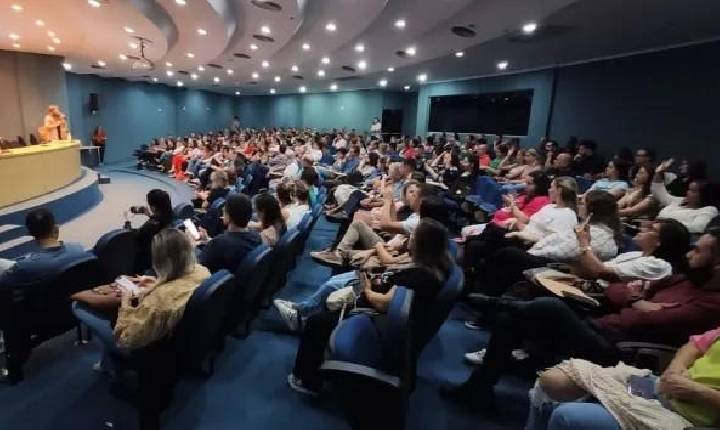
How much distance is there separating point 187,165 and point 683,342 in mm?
12531

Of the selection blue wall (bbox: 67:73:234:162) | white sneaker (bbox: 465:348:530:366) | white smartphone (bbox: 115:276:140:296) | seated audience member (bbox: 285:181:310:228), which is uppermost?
blue wall (bbox: 67:73:234:162)

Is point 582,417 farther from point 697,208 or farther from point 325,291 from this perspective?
point 697,208

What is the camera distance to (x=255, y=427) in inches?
95.0

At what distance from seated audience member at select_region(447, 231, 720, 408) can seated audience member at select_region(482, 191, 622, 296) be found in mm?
581

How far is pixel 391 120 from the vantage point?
843 inches

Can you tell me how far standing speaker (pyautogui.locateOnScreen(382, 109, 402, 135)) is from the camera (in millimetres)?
21297

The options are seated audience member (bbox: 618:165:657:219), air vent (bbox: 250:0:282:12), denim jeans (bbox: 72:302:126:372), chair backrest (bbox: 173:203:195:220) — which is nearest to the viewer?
denim jeans (bbox: 72:302:126:372)

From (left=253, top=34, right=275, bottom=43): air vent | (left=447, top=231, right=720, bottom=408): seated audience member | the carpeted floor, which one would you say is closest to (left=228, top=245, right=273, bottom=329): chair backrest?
the carpeted floor

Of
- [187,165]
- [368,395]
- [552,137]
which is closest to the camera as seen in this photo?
[368,395]

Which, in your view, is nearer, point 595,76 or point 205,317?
point 205,317

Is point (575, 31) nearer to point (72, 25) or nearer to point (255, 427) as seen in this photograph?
point (255, 427)

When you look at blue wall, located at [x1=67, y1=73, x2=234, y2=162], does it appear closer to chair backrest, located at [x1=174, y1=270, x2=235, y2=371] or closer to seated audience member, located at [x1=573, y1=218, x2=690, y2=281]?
chair backrest, located at [x1=174, y1=270, x2=235, y2=371]

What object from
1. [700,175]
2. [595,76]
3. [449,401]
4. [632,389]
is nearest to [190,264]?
[449,401]

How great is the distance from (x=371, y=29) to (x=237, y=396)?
302 inches
